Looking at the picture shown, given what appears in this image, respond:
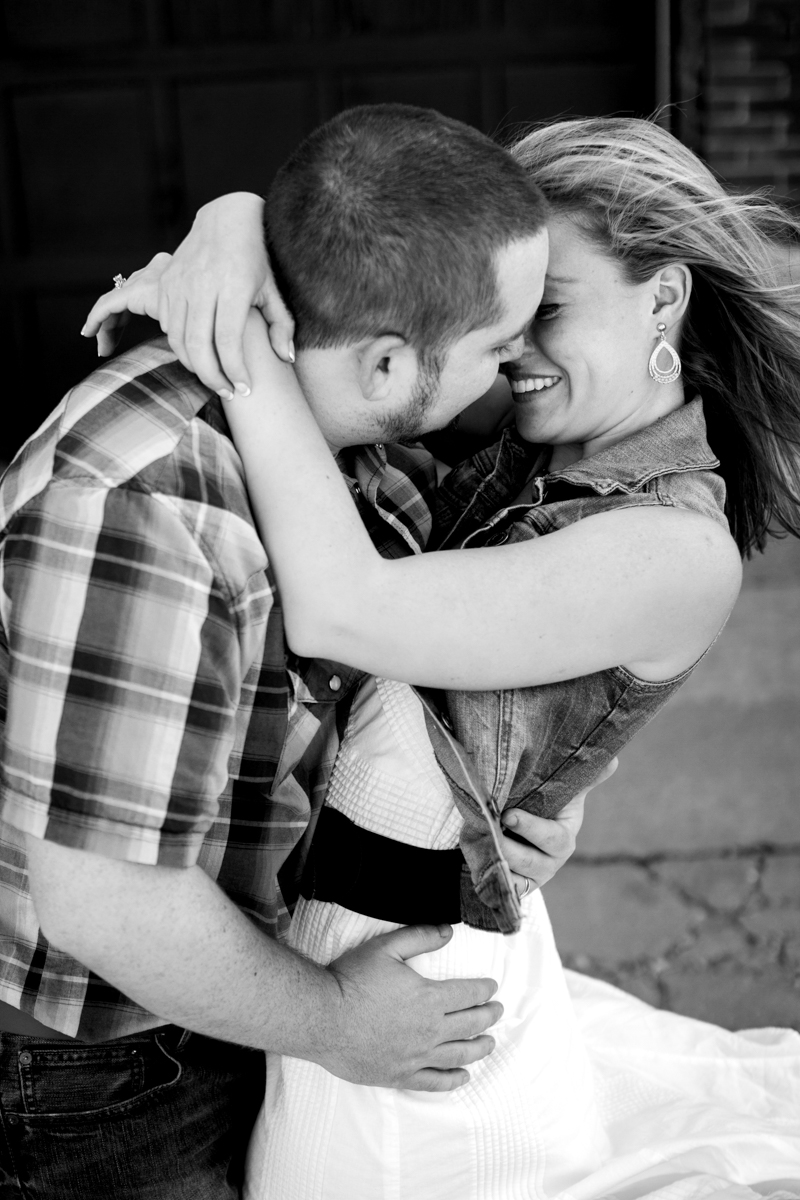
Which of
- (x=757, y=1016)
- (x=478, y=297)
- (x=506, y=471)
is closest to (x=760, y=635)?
(x=757, y=1016)

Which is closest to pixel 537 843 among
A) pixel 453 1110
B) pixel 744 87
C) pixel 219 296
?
pixel 453 1110

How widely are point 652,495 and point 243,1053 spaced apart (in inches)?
38.3

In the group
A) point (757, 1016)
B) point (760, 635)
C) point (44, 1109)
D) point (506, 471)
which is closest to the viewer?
point (44, 1109)

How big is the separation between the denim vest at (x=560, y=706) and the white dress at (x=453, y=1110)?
0.06 metres

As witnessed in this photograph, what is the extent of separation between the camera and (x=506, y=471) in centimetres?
191

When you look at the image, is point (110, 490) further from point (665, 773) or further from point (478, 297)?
point (665, 773)

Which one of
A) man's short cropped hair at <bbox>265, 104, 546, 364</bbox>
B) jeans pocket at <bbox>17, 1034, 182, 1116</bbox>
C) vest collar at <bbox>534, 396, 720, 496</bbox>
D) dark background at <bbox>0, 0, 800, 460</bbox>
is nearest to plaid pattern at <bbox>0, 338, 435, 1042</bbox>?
man's short cropped hair at <bbox>265, 104, 546, 364</bbox>

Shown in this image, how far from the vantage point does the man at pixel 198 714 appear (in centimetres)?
119

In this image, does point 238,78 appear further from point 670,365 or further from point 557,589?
→ point 557,589

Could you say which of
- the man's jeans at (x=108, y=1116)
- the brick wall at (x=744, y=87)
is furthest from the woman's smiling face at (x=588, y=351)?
the brick wall at (x=744, y=87)

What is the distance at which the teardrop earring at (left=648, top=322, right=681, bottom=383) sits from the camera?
1755mm

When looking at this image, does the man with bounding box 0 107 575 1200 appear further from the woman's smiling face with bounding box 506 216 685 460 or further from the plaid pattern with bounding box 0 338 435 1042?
the woman's smiling face with bounding box 506 216 685 460

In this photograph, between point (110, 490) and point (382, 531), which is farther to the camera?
point (382, 531)

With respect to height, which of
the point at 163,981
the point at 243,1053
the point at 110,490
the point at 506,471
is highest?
the point at 110,490
